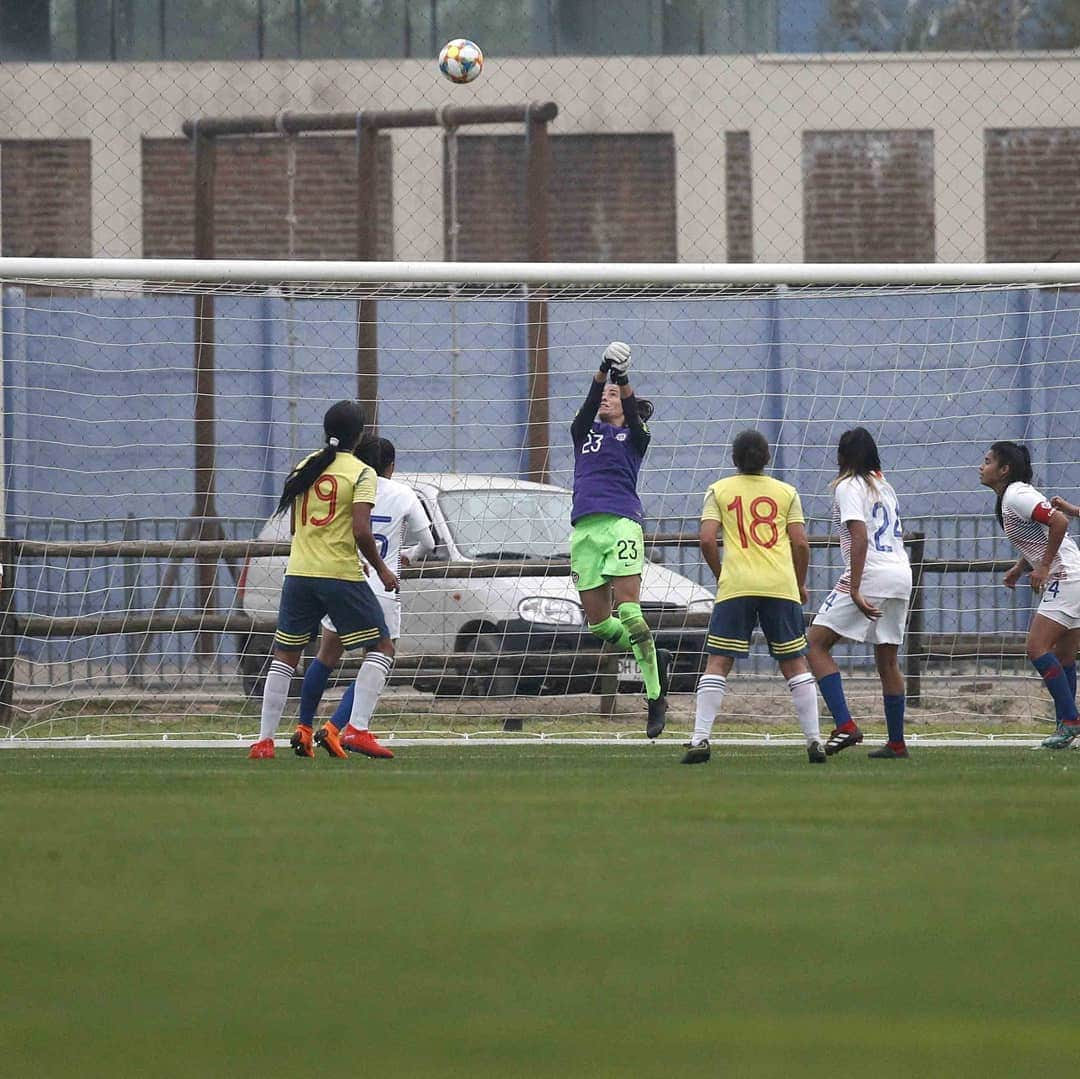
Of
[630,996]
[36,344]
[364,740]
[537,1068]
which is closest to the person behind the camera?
[537,1068]

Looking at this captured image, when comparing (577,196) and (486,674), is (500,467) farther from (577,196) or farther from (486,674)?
(577,196)

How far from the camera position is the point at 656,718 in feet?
33.7

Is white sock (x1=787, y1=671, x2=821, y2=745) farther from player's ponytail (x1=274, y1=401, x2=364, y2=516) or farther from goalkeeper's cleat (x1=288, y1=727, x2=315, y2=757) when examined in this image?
player's ponytail (x1=274, y1=401, x2=364, y2=516)

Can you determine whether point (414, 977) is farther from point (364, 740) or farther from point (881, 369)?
point (881, 369)

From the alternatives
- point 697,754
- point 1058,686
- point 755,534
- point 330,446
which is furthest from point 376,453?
point 1058,686

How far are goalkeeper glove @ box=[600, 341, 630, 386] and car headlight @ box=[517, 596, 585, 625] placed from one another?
8.58 feet

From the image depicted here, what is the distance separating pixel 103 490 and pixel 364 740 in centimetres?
529

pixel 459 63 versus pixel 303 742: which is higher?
pixel 459 63

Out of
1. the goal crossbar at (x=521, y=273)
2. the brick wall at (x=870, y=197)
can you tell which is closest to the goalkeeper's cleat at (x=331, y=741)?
the goal crossbar at (x=521, y=273)

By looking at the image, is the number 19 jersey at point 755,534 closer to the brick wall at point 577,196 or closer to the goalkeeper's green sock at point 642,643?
the goalkeeper's green sock at point 642,643

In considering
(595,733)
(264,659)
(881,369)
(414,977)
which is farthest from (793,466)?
(414,977)

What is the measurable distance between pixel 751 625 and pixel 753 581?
242 mm

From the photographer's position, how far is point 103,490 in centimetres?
1447

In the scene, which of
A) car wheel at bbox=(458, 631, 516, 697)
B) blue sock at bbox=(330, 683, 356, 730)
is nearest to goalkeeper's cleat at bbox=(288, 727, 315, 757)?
blue sock at bbox=(330, 683, 356, 730)
